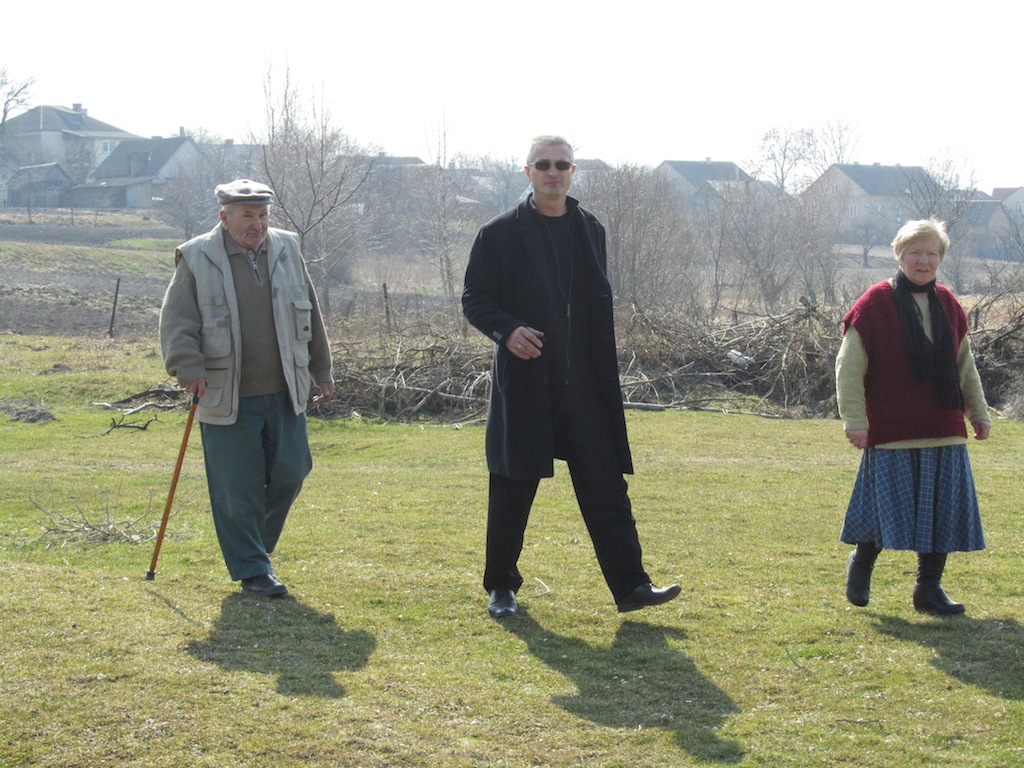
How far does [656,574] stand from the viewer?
21.4 ft

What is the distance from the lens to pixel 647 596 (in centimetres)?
527

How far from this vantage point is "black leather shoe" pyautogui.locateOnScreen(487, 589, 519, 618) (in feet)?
17.9

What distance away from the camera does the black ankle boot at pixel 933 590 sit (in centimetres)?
544

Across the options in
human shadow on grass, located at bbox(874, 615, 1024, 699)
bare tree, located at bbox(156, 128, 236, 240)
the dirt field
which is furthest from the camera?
bare tree, located at bbox(156, 128, 236, 240)

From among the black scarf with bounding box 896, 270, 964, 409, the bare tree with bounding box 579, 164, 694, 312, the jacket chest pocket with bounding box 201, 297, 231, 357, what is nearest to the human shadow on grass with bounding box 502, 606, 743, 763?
the black scarf with bounding box 896, 270, 964, 409

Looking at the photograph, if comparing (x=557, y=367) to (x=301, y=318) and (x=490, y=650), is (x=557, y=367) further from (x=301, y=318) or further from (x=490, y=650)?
(x=301, y=318)

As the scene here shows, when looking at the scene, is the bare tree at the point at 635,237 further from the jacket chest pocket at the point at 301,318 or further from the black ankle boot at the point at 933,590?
the black ankle boot at the point at 933,590

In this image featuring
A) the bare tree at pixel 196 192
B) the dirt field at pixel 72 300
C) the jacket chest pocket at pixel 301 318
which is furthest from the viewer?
the bare tree at pixel 196 192

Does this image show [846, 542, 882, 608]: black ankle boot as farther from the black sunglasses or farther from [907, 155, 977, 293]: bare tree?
[907, 155, 977, 293]: bare tree

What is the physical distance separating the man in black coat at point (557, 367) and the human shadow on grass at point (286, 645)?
0.98 meters

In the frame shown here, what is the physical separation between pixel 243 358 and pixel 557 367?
5.32ft

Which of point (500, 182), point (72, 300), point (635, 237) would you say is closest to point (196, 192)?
point (500, 182)

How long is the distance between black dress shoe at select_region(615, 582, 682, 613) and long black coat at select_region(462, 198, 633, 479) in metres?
0.54

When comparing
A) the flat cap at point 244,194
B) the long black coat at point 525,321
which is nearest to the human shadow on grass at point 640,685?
the long black coat at point 525,321
